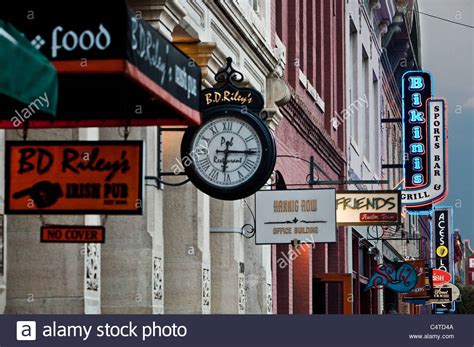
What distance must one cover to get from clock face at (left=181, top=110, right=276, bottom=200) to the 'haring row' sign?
3147cm

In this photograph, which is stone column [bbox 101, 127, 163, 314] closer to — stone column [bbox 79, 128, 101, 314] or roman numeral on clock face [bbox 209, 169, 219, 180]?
roman numeral on clock face [bbox 209, 169, 219, 180]

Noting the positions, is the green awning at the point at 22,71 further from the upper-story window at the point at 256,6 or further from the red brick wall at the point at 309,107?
the red brick wall at the point at 309,107

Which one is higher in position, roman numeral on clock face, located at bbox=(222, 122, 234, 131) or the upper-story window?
the upper-story window

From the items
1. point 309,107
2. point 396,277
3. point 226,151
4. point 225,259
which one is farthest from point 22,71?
point 396,277

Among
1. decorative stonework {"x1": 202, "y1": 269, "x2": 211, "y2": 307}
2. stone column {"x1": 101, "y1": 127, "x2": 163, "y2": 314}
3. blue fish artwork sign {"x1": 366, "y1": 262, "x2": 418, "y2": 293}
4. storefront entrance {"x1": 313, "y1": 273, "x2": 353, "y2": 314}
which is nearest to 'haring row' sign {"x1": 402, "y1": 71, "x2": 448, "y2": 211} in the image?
blue fish artwork sign {"x1": 366, "y1": 262, "x2": 418, "y2": 293}

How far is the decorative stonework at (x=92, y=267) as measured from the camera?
14.7 metres

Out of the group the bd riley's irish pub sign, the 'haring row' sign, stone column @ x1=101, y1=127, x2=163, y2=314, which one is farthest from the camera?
the 'haring row' sign

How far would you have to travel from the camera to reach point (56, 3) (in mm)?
9055

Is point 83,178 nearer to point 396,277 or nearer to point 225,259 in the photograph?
point 225,259

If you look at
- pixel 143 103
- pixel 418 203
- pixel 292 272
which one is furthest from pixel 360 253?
pixel 143 103

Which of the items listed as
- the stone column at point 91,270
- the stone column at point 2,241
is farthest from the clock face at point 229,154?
the stone column at point 2,241

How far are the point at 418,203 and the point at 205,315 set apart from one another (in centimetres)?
2942

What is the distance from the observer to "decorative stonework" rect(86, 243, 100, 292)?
48.2 feet

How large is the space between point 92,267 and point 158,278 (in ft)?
6.76
